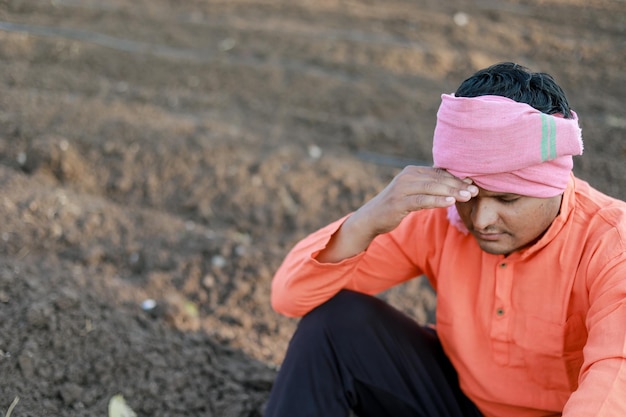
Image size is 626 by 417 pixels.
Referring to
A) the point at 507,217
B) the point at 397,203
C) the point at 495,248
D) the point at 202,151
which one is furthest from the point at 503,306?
the point at 202,151

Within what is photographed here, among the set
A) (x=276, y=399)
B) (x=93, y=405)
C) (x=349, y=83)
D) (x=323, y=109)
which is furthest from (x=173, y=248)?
(x=349, y=83)

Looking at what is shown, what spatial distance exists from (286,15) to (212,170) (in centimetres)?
333

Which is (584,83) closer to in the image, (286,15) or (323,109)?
(323,109)

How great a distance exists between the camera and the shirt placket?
2.07 meters

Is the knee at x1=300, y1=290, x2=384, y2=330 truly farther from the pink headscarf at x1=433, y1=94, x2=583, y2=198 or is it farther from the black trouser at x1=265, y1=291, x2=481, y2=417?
the pink headscarf at x1=433, y1=94, x2=583, y2=198

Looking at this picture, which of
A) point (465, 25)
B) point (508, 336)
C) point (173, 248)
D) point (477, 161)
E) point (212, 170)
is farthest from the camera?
point (465, 25)

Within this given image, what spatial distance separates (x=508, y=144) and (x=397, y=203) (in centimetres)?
37

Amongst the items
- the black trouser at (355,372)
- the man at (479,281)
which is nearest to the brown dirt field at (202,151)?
the black trouser at (355,372)

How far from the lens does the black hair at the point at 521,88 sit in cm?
189

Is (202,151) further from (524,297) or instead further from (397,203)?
(524,297)

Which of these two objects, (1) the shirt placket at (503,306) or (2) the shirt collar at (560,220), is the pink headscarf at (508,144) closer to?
(2) the shirt collar at (560,220)

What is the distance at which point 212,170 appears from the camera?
4496 millimetres

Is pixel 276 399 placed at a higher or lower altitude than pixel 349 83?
lower

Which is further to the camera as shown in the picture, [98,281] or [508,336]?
[98,281]
